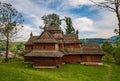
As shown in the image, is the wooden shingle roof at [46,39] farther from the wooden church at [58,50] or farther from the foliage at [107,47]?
the foliage at [107,47]

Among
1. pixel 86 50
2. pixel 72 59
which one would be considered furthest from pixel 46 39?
pixel 86 50

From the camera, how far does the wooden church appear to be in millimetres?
38844

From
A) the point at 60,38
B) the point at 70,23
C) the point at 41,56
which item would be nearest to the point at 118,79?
the point at 41,56

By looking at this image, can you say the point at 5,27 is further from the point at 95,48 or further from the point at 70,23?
the point at 70,23

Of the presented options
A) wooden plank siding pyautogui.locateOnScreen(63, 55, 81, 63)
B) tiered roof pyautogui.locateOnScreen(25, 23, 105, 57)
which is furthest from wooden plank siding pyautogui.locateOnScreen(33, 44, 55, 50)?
wooden plank siding pyautogui.locateOnScreen(63, 55, 81, 63)

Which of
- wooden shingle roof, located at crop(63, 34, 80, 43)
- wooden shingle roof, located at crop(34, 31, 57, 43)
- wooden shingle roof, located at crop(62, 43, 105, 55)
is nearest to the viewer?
wooden shingle roof, located at crop(34, 31, 57, 43)

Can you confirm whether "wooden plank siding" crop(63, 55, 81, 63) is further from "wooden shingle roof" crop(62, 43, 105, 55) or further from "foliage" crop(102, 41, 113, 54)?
"foliage" crop(102, 41, 113, 54)

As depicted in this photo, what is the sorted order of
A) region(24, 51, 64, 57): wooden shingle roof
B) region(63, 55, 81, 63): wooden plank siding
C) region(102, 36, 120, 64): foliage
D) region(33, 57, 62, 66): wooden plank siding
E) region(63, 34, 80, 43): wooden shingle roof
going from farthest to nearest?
region(102, 36, 120, 64): foliage → region(63, 34, 80, 43): wooden shingle roof → region(63, 55, 81, 63): wooden plank siding → region(33, 57, 62, 66): wooden plank siding → region(24, 51, 64, 57): wooden shingle roof

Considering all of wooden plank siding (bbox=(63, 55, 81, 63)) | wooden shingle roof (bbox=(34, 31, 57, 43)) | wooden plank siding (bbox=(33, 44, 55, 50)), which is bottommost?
wooden plank siding (bbox=(63, 55, 81, 63))

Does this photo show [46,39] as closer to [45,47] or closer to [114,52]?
[45,47]

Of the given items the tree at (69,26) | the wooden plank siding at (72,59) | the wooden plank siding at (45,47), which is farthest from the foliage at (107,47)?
the wooden plank siding at (45,47)

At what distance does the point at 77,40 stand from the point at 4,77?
29.1 metres

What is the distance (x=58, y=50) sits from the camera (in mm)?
43000

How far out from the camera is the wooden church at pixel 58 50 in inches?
1529
